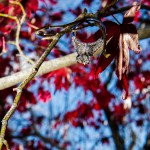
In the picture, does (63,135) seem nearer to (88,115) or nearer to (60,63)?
(88,115)

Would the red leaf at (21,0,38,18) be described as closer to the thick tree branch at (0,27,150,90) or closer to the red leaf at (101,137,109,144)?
the thick tree branch at (0,27,150,90)

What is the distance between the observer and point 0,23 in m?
2.32

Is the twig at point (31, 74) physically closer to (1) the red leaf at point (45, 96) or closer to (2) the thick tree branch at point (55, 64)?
(2) the thick tree branch at point (55, 64)

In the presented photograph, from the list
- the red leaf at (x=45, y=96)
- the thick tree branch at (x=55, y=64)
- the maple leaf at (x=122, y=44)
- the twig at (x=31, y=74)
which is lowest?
the twig at (x=31, y=74)

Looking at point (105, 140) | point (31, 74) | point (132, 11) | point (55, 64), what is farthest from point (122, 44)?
point (105, 140)

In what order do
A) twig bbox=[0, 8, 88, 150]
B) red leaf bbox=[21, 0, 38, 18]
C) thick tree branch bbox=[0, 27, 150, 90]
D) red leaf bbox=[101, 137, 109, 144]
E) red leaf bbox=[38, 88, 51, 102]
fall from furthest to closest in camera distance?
red leaf bbox=[101, 137, 109, 144]
red leaf bbox=[38, 88, 51, 102]
red leaf bbox=[21, 0, 38, 18]
thick tree branch bbox=[0, 27, 150, 90]
twig bbox=[0, 8, 88, 150]

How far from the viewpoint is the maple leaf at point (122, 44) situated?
0.92m

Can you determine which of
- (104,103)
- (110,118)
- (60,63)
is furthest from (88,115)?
(60,63)

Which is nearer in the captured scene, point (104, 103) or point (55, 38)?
point (55, 38)

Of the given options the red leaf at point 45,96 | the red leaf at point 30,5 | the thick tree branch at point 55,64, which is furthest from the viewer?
the red leaf at point 45,96

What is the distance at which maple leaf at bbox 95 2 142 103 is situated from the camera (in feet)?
3.03

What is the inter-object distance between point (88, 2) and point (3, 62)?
59.5 inches

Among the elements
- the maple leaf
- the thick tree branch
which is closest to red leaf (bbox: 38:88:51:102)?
the thick tree branch

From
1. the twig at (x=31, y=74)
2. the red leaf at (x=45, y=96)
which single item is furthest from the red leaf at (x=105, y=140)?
the twig at (x=31, y=74)
